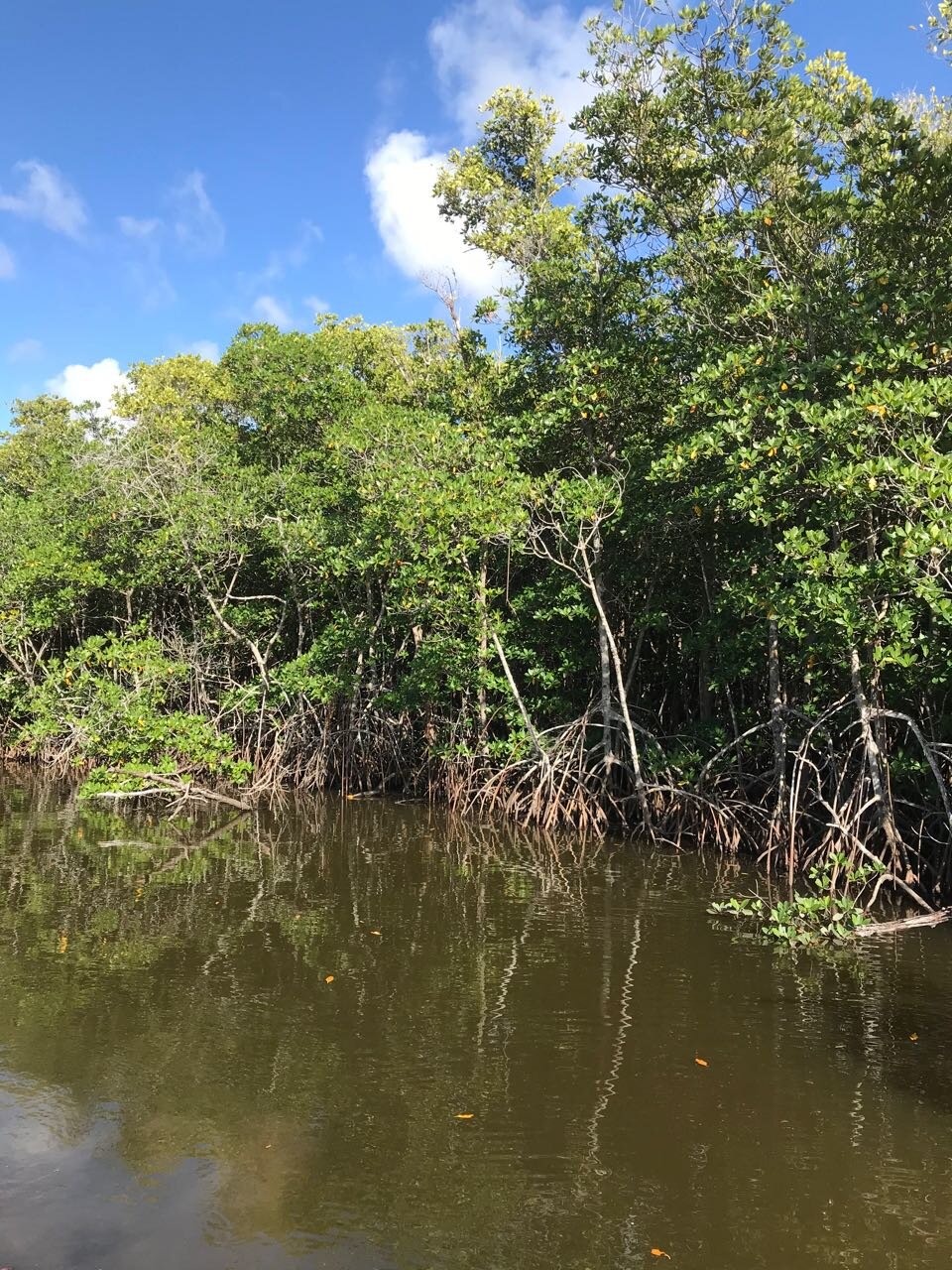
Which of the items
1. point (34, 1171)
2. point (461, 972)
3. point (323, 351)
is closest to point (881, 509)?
point (461, 972)

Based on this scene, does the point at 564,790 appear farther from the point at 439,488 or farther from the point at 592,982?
the point at 592,982

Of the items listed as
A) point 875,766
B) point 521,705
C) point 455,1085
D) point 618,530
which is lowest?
point 455,1085

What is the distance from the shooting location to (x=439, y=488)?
375 inches

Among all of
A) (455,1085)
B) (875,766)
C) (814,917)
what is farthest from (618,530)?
(455,1085)

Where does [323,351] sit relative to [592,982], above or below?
above

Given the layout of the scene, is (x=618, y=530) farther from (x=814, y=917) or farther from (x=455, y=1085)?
(x=455, y=1085)

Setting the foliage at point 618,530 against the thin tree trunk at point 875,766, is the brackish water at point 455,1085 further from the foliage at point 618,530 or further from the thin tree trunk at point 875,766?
the foliage at point 618,530

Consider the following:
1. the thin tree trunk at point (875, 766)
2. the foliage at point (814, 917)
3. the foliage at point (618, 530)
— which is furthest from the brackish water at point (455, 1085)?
the foliage at point (618, 530)

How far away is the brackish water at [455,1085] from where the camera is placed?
2924 millimetres

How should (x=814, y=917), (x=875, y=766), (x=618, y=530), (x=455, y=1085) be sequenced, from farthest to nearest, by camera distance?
1. (x=618, y=530)
2. (x=875, y=766)
3. (x=814, y=917)
4. (x=455, y=1085)

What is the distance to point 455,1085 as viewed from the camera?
392 centimetres

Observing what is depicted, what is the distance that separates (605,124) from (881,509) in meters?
4.99

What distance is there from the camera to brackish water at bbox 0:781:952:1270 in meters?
2.92

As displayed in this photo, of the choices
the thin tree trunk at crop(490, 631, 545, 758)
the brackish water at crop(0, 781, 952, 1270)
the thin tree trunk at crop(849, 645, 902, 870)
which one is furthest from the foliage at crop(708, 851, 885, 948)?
the thin tree trunk at crop(490, 631, 545, 758)
